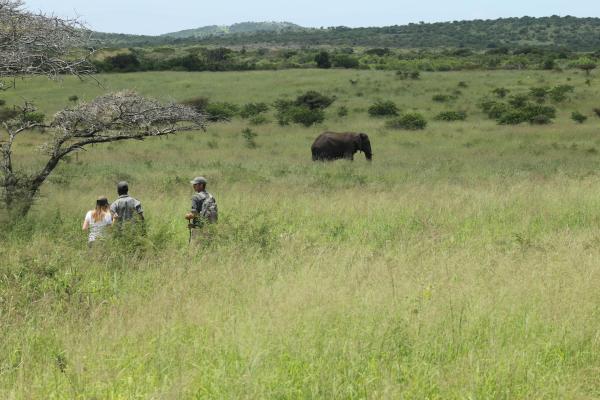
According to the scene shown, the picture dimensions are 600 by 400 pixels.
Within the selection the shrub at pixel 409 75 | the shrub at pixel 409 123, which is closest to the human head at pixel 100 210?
the shrub at pixel 409 123

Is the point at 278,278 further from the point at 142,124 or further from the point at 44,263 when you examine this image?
the point at 142,124

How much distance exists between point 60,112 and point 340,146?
15698 millimetres

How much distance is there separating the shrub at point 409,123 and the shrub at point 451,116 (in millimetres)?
2745

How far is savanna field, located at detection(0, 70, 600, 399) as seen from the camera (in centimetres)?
418

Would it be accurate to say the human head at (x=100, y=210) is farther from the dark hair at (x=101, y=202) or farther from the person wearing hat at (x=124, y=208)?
the person wearing hat at (x=124, y=208)

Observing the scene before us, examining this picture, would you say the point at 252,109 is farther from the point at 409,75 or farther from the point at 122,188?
the point at 122,188

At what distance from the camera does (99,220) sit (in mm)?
8641

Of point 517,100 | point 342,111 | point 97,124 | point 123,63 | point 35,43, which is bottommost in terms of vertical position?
point 342,111

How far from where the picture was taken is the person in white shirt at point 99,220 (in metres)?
8.57

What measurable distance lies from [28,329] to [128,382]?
4.33ft

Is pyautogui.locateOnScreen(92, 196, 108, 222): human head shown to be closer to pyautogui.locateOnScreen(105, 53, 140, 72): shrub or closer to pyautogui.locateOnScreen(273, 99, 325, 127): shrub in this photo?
pyautogui.locateOnScreen(273, 99, 325, 127): shrub

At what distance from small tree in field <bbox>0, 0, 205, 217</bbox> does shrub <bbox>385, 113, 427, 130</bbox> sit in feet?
73.4

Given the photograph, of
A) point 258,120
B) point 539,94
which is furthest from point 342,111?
point 539,94

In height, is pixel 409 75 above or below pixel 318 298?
below
